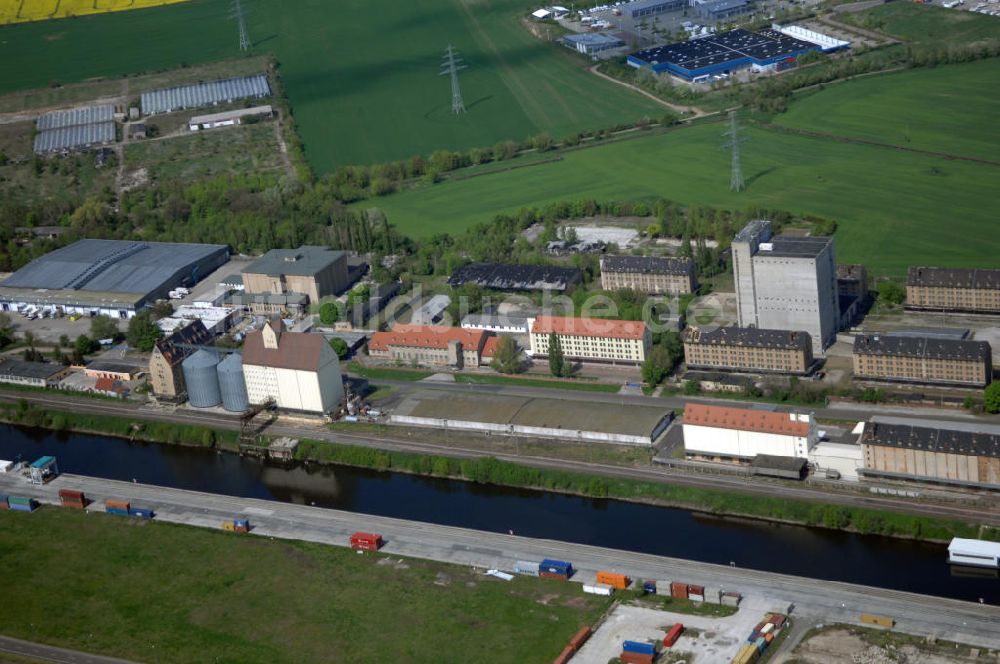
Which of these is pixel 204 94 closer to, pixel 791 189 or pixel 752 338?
A: pixel 791 189

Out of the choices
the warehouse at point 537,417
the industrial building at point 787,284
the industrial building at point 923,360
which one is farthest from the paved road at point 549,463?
the industrial building at point 787,284

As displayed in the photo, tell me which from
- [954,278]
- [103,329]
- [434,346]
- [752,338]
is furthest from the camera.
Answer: [103,329]

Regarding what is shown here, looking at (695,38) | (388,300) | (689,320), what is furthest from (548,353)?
(695,38)

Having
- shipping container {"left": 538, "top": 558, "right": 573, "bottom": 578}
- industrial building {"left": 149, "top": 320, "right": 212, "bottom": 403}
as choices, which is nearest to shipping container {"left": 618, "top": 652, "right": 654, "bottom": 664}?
shipping container {"left": 538, "top": 558, "right": 573, "bottom": 578}

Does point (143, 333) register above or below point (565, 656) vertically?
above

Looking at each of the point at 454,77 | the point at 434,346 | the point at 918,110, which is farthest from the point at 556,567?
the point at 454,77

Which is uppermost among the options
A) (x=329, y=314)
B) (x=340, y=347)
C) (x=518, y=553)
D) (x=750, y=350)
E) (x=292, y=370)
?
(x=292, y=370)
